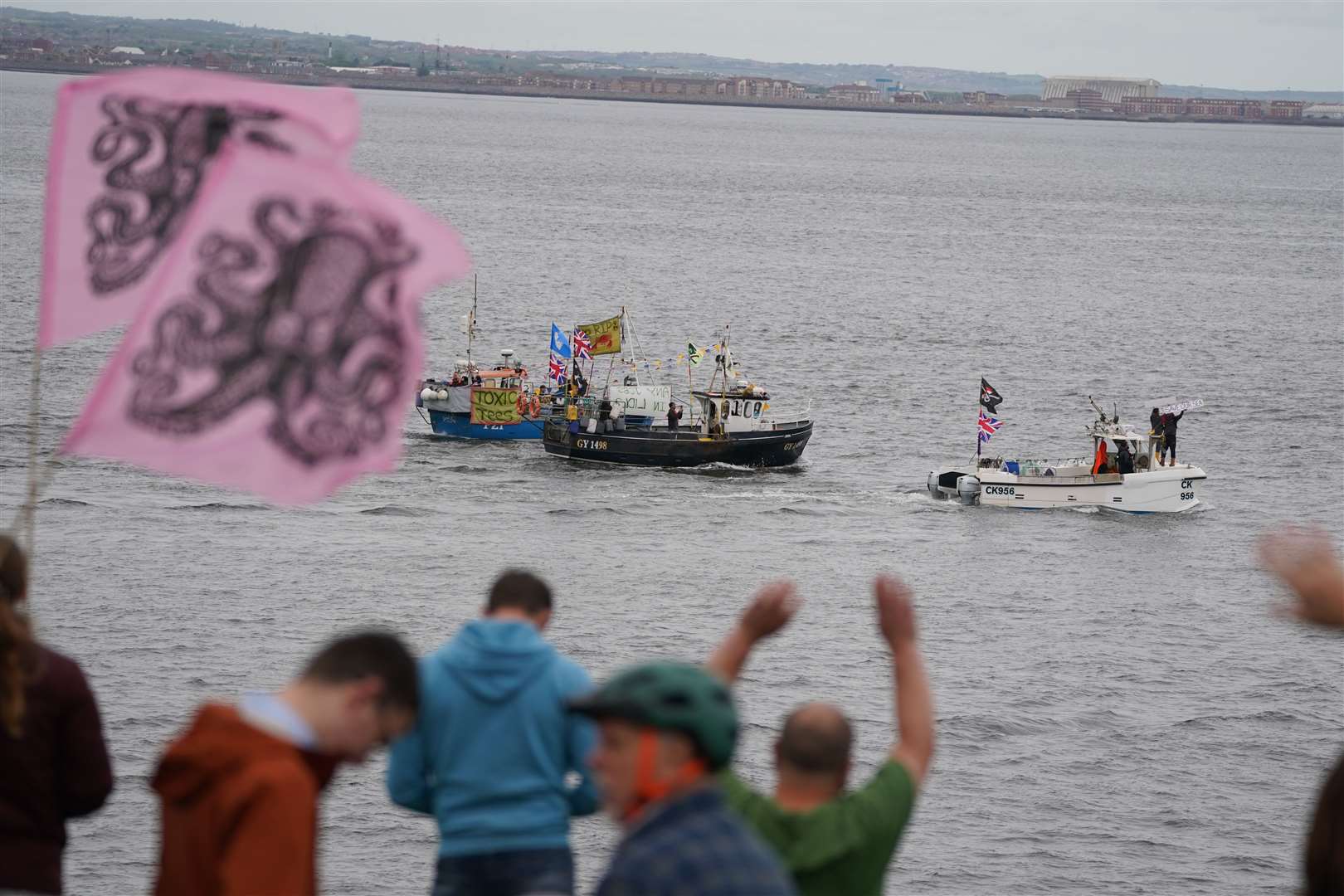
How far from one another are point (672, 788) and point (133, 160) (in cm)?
291

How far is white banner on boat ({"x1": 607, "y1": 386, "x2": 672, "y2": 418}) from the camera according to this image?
177 ft

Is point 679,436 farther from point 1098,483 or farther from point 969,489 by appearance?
point 1098,483

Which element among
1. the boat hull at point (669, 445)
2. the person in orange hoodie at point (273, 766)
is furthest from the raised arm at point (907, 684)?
the boat hull at point (669, 445)

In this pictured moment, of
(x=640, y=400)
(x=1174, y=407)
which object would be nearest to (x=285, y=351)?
(x=1174, y=407)

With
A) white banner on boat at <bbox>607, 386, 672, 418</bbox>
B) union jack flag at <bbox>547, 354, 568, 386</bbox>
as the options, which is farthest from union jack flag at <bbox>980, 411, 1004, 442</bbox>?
union jack flag at <bbox>547, 354, 568, 386</bbox>

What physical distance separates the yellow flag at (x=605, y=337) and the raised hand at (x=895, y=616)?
152 feet

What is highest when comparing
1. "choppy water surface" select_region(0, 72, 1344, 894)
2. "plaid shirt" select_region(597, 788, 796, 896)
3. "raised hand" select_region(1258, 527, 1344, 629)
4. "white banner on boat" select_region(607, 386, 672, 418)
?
"white banner on boat" select_region(607, 386, 672, 418)

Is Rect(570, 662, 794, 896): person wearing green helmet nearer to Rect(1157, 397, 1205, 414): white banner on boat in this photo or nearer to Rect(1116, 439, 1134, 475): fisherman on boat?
Rect(1157, 397, 1205, 414): white banner on boat

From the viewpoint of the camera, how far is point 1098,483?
49.0m

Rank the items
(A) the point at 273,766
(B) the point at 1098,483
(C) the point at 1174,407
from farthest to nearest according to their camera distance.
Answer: (B) the point at 1098,483 → (C) the point at 1174,407 → (A) the point at 273,766

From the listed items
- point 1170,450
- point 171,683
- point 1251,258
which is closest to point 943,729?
point 171,683

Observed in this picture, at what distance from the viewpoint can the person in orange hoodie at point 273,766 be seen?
4.55 meters

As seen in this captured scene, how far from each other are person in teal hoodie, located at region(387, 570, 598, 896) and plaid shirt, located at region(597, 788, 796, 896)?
1.81 m

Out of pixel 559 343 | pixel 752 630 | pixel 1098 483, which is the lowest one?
pixel 1098 483
